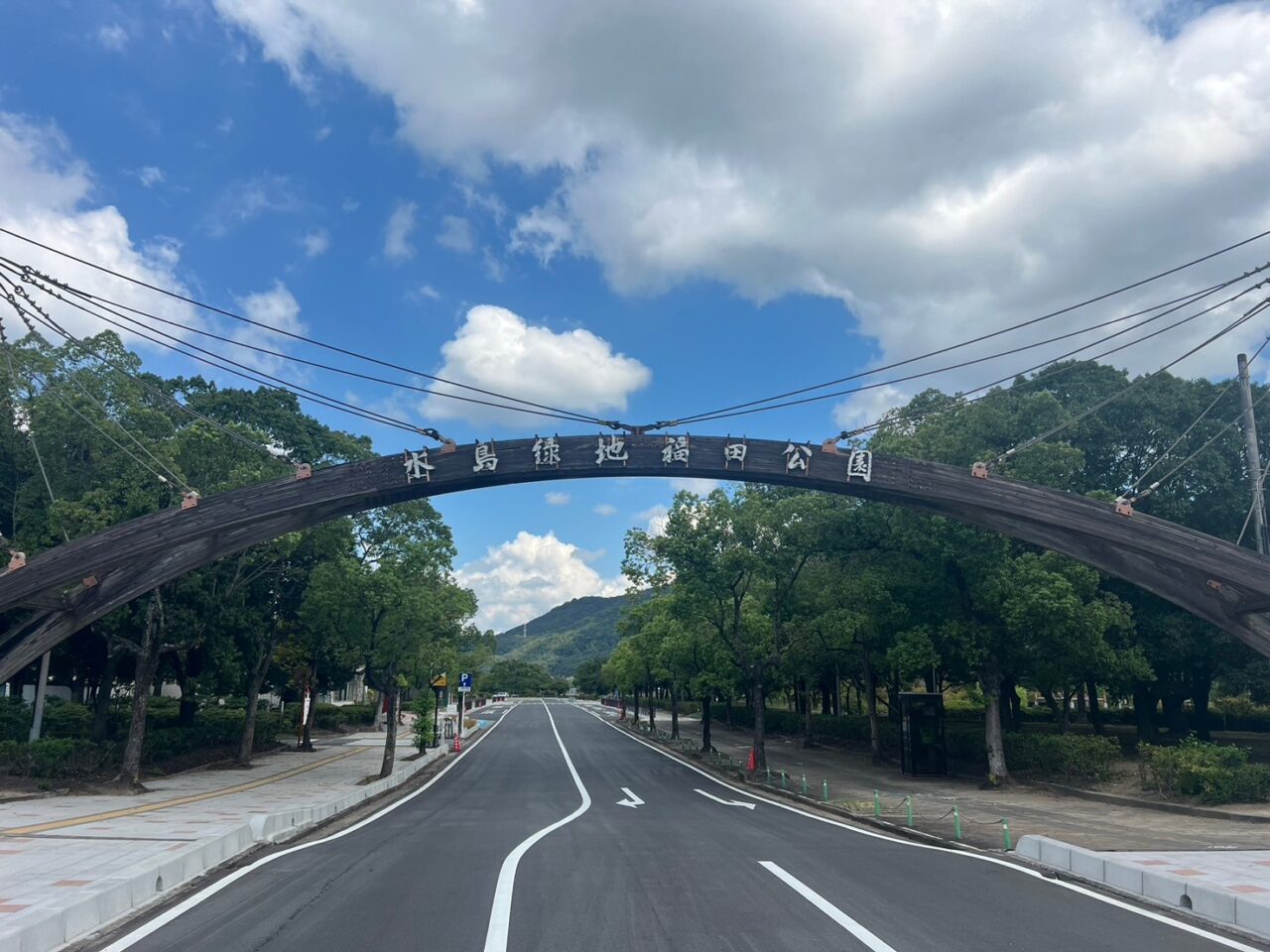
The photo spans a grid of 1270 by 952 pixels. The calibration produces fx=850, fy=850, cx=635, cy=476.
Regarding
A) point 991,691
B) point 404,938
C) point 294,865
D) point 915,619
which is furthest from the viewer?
point 915,619

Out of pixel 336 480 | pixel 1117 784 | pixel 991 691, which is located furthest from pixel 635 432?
pixel 1117 784

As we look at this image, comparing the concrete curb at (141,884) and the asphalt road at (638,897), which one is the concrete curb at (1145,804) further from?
the concrete curb at (141,884)

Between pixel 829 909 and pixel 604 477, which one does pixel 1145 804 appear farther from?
pixel 829 909

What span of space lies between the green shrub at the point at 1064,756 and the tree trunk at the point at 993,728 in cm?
91

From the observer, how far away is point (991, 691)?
25453 mm

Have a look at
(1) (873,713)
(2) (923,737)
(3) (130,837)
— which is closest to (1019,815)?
(2) (923,737)

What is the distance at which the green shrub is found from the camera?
24.2 m

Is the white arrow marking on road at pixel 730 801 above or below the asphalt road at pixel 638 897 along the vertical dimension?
below

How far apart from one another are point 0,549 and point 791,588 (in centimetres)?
2395

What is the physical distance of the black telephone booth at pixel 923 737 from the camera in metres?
28.3

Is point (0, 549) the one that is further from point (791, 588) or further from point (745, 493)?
point (791, 588)

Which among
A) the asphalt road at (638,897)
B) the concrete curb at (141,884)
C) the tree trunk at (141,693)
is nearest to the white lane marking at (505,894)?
the asphalt road at (638,897)

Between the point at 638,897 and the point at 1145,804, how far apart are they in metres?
16.7

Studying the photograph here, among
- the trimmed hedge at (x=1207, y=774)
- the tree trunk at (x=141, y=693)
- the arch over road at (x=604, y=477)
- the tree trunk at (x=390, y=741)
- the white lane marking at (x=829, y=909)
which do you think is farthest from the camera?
the tree trunk at (x=390, y=741)
